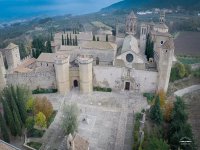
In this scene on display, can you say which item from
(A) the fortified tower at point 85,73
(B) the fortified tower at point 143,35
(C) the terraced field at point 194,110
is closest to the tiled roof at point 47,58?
(A) the fortified tower at point 85,73

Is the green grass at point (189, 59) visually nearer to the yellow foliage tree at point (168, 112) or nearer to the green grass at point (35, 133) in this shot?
the yellow foliage tree at point (168, 112)

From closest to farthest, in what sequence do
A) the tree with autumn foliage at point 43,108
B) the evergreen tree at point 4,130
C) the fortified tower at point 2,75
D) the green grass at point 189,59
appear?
the evergreen tree at point 4,130 → the tree with autumn foliage at point 43,108 → the fortified tower at point 2,75 → the green grass at point 189,59

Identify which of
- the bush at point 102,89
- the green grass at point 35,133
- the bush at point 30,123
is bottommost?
the green grass at point 35,133

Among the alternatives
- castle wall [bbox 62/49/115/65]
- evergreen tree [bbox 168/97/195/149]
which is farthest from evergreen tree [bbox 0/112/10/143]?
evergreen tree [bbox 168/97/195/149]

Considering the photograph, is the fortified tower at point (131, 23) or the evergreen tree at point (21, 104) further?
the fortified tower at point (131, 23)

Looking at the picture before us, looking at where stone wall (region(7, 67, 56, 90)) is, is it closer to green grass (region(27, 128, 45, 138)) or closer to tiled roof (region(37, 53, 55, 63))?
tiled roof (region(37, 53, 55, 63))

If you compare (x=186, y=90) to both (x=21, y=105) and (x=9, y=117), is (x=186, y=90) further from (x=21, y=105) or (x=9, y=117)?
(x=9, y=117)
